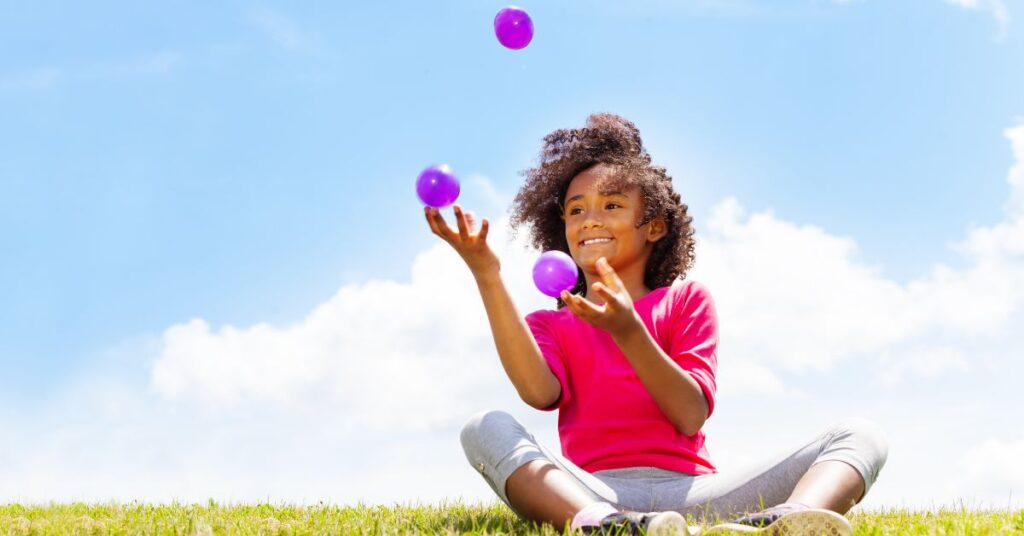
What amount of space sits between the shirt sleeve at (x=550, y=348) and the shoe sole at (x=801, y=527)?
1.27 metres

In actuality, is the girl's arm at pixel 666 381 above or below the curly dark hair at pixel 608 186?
below

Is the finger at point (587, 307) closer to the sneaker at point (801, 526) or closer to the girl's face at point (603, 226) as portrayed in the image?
the sneaker at point (801, 526)

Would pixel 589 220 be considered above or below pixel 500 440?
above

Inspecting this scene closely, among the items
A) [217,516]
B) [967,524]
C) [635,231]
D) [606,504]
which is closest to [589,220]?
[635,231]

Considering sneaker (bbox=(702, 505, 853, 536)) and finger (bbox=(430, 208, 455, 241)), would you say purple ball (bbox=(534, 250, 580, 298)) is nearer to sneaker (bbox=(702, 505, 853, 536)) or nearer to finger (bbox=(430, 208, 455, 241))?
finger (bbox=(430, 208, 455, 241))

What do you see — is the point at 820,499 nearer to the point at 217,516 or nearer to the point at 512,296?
the point at 512,296

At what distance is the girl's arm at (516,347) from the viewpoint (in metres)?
4.02

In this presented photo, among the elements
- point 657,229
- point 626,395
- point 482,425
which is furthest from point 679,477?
point 657,229

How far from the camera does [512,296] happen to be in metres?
4.09

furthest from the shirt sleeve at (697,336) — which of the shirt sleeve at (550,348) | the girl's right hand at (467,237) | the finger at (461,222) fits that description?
the finger at (461,222)

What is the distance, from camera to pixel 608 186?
15.9 ft

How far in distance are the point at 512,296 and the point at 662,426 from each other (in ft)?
3.05

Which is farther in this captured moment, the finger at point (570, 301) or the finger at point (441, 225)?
the finger at point (441, 225)

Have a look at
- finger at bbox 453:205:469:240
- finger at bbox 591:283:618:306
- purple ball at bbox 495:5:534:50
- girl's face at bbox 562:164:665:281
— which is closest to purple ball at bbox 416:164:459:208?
finger at bbox 453:205:469:240
